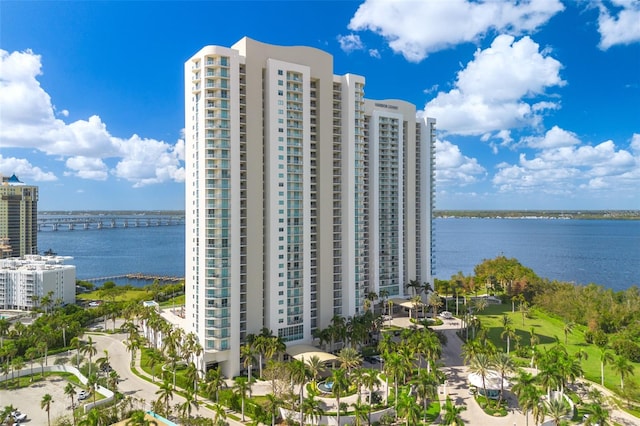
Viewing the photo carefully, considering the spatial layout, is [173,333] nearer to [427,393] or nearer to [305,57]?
[427,393]

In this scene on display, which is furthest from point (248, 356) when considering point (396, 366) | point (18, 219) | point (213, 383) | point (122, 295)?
point (18, 219)

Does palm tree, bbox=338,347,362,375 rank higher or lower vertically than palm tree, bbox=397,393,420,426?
higher

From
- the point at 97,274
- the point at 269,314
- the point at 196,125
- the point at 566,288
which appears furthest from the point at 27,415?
the point at 97,274

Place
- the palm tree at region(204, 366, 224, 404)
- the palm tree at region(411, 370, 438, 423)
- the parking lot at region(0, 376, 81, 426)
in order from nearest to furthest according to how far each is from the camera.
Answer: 1. the palm tree at region(411, 370, 438, 423)
2. the palm tree at region(204, 366, 224, 404)
3. the parking lot at region(0, 376, 81, 426)

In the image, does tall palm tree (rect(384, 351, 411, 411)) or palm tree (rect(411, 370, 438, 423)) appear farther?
tall palm tree (rect(384, 351, 411, 411))

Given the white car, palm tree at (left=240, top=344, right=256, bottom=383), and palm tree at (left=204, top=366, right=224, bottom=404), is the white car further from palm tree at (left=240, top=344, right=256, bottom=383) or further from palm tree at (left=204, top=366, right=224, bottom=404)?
palm tree at (left=240, top=344, right=256, bottom=383)

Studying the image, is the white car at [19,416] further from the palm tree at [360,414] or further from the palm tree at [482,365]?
the palm tree at [482,365]

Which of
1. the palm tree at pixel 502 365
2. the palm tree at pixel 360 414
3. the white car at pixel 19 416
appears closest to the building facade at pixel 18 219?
the white car at pixel 19 416

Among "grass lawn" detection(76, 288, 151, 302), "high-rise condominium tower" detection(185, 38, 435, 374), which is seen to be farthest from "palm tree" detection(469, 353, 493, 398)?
"grass lawn" detection(76, 288, 151, 302)
